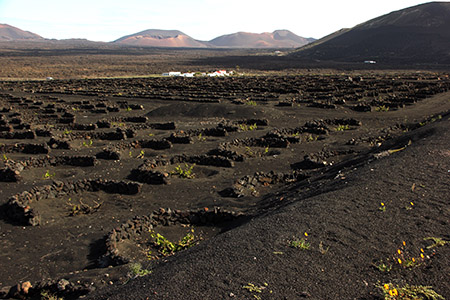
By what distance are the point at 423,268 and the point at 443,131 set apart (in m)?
9.14

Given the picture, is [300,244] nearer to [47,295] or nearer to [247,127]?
[47,295]

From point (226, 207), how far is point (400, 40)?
357 feet

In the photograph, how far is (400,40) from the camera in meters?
104

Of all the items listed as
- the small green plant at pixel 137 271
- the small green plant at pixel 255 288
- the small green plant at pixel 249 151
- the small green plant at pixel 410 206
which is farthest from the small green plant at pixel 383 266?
the small green plant at pixel 249 151

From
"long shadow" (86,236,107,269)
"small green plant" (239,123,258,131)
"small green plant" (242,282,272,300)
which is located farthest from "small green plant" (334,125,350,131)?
"small green plant" (242,282,272,300)

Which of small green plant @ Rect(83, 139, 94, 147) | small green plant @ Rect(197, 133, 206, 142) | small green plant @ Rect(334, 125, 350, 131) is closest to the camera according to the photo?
small green plant @ Rect(83, 139, 94, 147)

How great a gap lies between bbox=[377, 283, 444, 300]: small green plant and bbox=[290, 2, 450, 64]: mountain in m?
87.5

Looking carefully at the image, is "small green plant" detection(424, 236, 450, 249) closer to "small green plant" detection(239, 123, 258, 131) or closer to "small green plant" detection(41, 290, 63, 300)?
"small green plant" detection(41, 290, 63, 300)

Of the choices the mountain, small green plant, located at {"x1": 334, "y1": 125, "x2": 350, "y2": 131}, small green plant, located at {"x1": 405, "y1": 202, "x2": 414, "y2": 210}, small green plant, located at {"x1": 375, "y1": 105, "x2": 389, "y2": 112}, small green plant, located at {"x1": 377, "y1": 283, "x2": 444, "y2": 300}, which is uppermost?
the mountain

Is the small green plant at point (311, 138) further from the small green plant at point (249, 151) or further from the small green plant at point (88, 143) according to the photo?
the small green plant at point (88, 143)

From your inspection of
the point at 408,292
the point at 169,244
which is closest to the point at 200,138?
the point at 169,244

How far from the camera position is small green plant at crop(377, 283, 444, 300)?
454 centimetres

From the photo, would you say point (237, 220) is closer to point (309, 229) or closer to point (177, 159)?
point (309, 229)

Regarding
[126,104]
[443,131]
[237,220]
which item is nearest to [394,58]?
[126,104]
